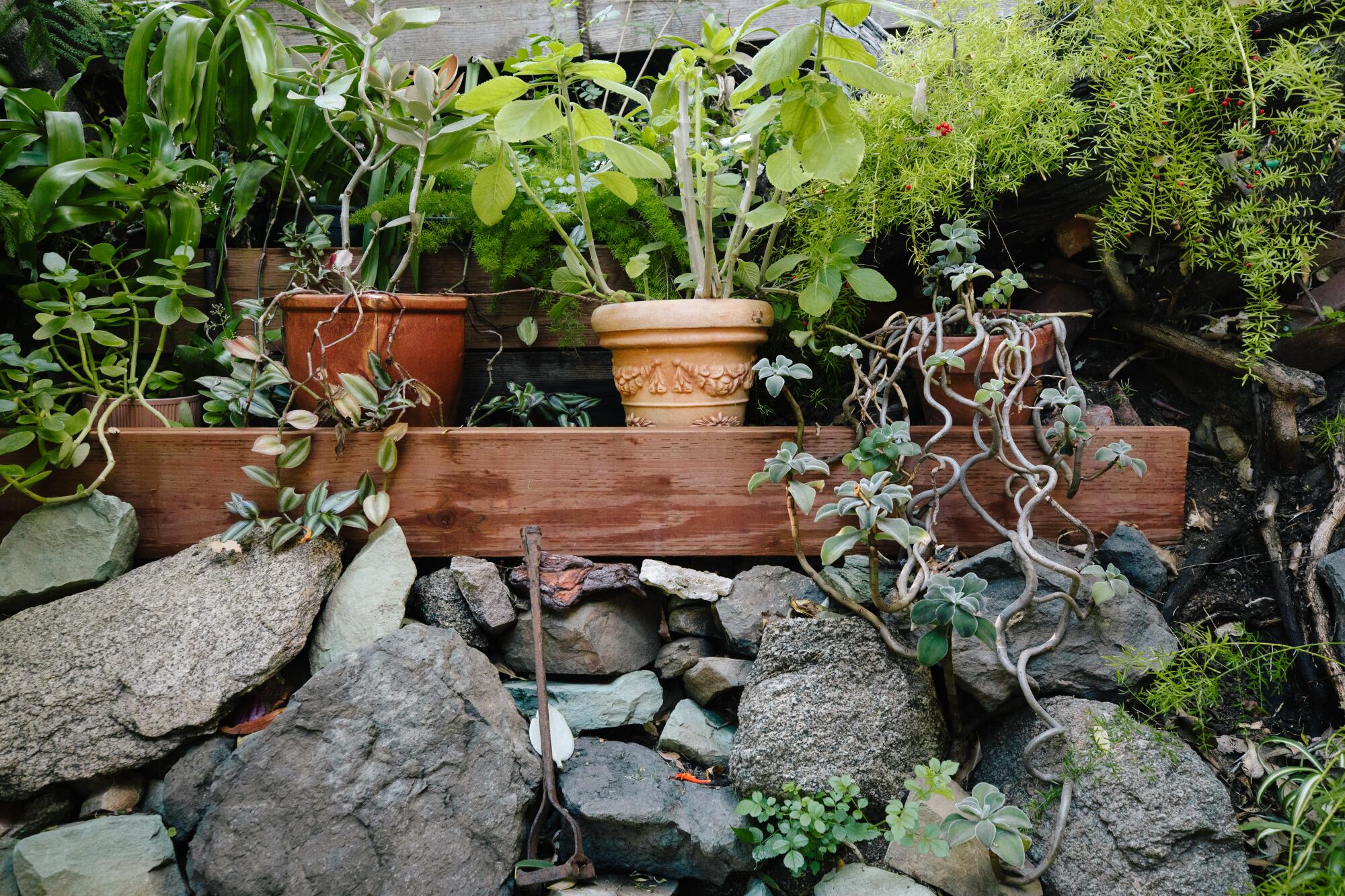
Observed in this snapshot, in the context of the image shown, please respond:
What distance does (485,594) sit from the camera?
1676 mm

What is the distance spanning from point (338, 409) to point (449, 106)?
901 millimetres

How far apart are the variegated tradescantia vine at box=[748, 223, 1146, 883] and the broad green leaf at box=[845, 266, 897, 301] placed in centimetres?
9

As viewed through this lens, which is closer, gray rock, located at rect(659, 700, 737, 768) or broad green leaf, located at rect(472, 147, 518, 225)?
gray rock, located at rect(659, 700, 737, 768)

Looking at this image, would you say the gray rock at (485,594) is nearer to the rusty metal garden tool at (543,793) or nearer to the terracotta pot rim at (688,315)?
the rusty metal garden tool at (543,793)

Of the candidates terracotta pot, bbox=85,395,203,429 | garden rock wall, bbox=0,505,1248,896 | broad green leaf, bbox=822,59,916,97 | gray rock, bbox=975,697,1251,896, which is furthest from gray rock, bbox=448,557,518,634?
broad green leaf, bbox=822,59,916,97

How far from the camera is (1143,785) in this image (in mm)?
1319

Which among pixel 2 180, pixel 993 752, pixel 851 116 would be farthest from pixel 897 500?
pixel 2 180

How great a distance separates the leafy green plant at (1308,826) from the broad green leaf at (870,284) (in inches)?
42.6

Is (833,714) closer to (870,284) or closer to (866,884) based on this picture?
(866,884)

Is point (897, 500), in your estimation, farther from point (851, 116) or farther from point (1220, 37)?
point (1220, 37)

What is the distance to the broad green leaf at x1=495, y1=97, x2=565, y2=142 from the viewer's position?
1.54m

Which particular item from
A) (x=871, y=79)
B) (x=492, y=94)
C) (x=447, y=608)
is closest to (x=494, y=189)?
(x=492, y=94)

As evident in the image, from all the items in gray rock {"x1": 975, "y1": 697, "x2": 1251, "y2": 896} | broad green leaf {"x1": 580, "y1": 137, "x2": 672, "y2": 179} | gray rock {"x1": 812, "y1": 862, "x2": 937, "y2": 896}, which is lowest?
gray rock {"x1": 812, "y1": 862, "x2": 937, "y2": 896}

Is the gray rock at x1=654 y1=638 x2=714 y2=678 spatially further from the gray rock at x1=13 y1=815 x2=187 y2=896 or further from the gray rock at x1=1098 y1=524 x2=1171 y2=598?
the gray rock at x1=13 y1=815 x2=187 y2=896
